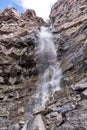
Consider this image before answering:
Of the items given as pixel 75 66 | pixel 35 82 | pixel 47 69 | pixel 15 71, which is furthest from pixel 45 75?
pixel 75 66

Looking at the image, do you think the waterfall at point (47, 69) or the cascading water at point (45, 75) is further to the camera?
the waterfall at point (47, 69)

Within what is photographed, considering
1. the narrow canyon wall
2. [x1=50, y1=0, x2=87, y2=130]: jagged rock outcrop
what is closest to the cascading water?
[x1=50, y1=0, x2=87, y2=130]: jagged rock outcrop

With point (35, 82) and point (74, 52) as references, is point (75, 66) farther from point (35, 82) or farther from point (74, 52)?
point (35, 82)

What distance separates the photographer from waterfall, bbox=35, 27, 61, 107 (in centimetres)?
2256

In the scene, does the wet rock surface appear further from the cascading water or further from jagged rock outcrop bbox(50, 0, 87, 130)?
the cascading water

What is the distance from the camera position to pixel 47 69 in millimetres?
27781

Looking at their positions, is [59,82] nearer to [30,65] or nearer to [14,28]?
[30,65]

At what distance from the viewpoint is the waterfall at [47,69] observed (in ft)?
74.0

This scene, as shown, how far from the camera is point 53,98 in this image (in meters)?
20.1

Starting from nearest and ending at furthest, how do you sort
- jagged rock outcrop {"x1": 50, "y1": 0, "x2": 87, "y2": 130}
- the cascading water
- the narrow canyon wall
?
jagged rock outcrop {"x1": 50, "y1": 0, "x2": 87, "y2": 130} → the cascading water → the narrow canyon wall

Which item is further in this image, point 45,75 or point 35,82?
point 45,75

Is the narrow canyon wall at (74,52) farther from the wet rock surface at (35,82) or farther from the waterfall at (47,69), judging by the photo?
the waterfall at (47,69)

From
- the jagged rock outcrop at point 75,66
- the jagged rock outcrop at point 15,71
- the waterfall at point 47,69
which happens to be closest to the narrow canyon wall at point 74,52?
the jagged rock outcrop at point 75,66

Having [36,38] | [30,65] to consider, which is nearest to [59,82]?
[30,65]
